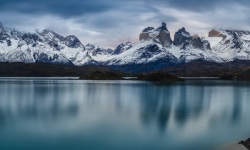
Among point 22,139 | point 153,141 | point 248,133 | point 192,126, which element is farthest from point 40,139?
point 248,133

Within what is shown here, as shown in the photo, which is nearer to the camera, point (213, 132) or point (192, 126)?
point (213, 132)

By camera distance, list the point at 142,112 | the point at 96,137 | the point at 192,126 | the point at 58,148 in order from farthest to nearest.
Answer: the point at 142,112
the point at 192,126
the point at 96,137
the point at 58,148

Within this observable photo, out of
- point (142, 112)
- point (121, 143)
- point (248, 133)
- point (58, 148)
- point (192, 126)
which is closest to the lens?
point (58, 148)

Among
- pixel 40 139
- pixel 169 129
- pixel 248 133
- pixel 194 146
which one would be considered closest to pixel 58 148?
pixel 40 139

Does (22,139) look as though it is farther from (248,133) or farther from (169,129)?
(248,133)

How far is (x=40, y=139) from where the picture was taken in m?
48.6

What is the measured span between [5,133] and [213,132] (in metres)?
29.5

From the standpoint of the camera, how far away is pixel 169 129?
57.4 m

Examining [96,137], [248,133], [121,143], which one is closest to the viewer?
[121,143]

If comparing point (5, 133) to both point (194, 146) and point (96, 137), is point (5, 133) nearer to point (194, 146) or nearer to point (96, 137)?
point (96, 137)

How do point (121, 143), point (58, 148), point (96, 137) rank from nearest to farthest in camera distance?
point (58, 148) → point (121, 143) → point (96, 137)

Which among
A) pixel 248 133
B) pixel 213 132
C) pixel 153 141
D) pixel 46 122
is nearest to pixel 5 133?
pixel 46 122

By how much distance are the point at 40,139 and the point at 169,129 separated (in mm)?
19628

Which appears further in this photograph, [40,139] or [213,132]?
[213,132]
